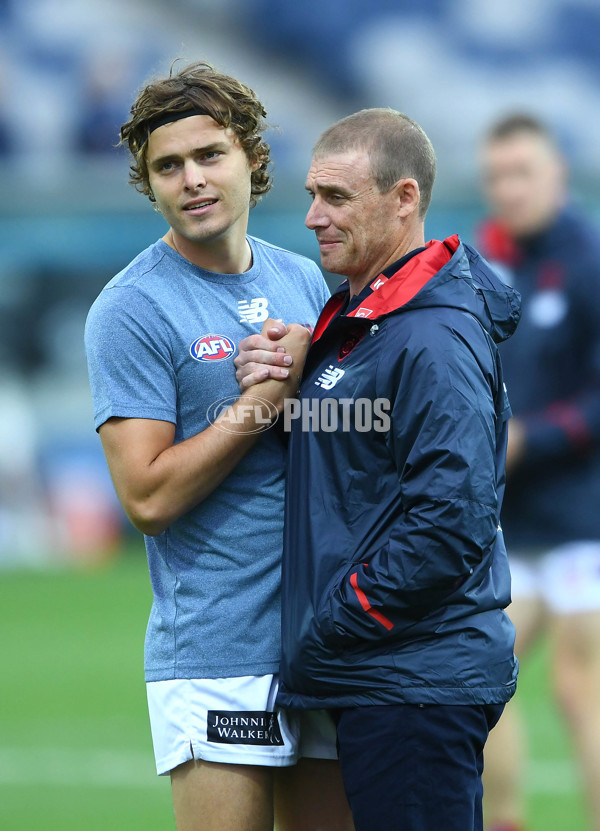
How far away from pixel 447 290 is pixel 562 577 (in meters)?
2.13

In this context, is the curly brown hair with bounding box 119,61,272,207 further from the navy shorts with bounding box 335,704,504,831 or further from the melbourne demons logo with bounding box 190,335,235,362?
the navy shorts with bounding box 335,704,504,831

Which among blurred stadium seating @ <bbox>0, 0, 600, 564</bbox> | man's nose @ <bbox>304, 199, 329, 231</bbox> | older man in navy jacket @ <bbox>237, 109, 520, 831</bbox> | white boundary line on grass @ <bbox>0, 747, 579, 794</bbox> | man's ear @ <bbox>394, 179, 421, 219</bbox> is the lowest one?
white boundary line on grass @ <bbox>0, 747, 579, 794</bbox>

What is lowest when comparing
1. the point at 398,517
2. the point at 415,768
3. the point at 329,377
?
the point at 415,768

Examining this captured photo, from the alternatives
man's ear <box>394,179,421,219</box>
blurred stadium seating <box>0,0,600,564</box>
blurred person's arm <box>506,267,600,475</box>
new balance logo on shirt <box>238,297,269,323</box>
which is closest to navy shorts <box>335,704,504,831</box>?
new balance logo on shirt <box>238,297,269,323</box>

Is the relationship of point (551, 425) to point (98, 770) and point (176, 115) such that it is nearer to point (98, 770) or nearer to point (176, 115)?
point (176, 115)

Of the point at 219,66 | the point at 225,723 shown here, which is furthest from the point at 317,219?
the point at 219,66

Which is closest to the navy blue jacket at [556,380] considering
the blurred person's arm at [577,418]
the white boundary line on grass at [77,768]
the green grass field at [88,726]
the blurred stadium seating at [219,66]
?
the blurred person's arm at [577,418]

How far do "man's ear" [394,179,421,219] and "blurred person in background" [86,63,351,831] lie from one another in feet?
1.18

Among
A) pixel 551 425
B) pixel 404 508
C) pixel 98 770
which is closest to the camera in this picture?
pixel 404 508

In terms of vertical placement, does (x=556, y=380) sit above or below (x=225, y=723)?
above

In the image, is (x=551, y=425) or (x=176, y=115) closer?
(x=176, y=115)

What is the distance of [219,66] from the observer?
13328 mm

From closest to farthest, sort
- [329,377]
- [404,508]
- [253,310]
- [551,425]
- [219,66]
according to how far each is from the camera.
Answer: [404,508] < [329,377] < [253,310] < [551,425] < [219,66]

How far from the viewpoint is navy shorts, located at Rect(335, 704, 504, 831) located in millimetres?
2391
